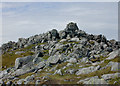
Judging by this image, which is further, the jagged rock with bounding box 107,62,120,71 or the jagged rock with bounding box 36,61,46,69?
the jagged rock with bounding box 36,61,46,69

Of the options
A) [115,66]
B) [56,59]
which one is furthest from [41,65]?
[115,66]

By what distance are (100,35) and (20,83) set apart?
2972 inches

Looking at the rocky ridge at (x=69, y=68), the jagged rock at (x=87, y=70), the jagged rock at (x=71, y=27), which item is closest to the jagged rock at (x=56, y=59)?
the rocky ridge at (x=69, y=68)

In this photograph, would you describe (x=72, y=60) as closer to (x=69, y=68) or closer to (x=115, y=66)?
(x=69, y=68)

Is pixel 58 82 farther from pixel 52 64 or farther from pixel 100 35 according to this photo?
pixel 100 35

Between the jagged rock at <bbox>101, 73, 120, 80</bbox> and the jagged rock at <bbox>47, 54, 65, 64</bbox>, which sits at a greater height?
the jagged rock at <bbox>47, 54, 65, 64</bbox>

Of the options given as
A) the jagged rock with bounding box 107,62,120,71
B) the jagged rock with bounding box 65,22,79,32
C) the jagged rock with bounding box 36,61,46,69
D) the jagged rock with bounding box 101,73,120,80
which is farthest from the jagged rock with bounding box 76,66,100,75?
the jagged rock with bounding box 65,22,79,32

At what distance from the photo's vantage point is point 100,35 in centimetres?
10912

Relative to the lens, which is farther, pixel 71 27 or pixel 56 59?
pixel 71 27

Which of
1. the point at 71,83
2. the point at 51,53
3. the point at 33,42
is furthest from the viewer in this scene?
the point at 33,42

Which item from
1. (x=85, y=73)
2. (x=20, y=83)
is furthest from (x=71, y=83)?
(x=20, y=83)

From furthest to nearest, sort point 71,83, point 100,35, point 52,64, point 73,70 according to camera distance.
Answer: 1. point 100,35
2. point 52,64
3. point 73,70
4. point 71,83

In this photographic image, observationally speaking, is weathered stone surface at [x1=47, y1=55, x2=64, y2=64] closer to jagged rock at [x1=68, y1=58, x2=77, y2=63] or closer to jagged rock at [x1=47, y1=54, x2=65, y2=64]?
jagged rock at [x1=47, y1=54, x2=65, y2=64]

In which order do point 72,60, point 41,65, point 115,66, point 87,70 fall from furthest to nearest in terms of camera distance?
point 41,65 < point 72,60 < point 87,70 < point 115,66
